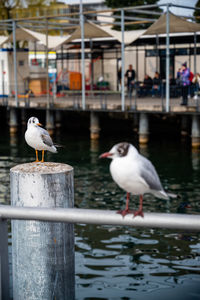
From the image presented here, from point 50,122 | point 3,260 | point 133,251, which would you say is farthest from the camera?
point 50,122

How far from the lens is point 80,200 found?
13.9 meters

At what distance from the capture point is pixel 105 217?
3.17 metres

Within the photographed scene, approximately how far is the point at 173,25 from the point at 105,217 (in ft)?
74.6

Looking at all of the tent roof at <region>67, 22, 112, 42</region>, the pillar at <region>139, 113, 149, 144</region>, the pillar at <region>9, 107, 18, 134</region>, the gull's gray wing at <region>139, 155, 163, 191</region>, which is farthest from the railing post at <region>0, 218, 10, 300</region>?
the pillar at <region>9, 107, 18, 134</region>

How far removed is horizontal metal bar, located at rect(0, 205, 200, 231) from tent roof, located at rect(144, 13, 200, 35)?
20242mm

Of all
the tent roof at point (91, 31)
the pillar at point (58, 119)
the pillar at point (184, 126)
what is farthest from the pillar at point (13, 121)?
the pillar at point (184, 126)

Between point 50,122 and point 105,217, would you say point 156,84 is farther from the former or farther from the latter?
point 105,217

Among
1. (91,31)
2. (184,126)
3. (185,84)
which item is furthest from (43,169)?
(91,31)

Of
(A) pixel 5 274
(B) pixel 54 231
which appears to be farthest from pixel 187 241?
(A) pixel 5 274

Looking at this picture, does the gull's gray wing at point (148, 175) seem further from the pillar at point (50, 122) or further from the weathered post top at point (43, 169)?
the pillar at point (50, 122)

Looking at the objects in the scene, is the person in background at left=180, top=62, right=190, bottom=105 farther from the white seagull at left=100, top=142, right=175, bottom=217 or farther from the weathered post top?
the white seagull at left=100, top=142, right=175, bottom=217

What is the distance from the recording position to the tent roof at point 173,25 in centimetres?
2339

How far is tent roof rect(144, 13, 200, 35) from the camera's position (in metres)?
23.4

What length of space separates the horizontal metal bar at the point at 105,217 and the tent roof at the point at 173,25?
2024 centimetres
